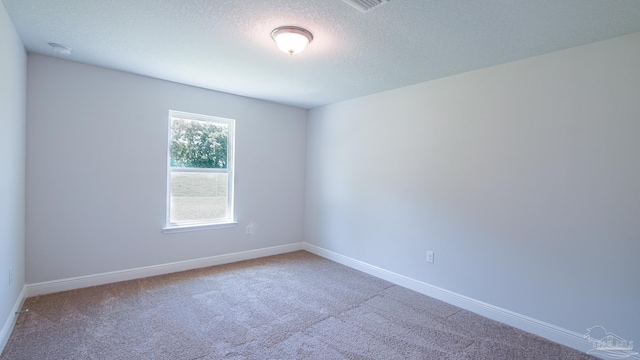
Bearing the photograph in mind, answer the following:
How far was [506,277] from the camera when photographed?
271cm

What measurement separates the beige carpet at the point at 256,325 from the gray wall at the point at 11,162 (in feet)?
1.19

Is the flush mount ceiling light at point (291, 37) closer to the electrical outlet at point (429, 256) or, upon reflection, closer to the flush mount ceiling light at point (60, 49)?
the flush mount ceiling light at point (60, 49)

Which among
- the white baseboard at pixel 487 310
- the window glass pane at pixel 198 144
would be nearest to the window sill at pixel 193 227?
the window glass pane at pixel 198 144

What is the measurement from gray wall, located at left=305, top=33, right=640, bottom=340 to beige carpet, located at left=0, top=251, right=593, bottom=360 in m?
0.38

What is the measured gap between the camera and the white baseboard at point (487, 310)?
2338mm

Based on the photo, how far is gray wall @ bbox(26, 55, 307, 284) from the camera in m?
2.94

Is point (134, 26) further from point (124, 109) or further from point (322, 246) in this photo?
point (322, 246)

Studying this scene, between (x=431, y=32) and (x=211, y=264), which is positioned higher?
(x=431, y=32)

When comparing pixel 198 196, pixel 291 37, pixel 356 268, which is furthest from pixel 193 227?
pixel 291 37

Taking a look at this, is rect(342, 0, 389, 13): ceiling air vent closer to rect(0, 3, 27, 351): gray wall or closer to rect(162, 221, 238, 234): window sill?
rect(0, 3, 27, 351): gray wall

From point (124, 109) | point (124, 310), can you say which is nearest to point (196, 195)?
point (124, 109)

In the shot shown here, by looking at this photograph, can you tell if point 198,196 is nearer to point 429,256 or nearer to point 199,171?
point 199,171

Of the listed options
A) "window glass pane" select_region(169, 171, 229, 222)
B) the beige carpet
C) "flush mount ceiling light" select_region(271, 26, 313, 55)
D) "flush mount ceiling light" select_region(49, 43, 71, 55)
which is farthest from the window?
"flush mount ceiling light" select_region(271, 26, 313, 55)

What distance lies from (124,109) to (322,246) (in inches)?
124
